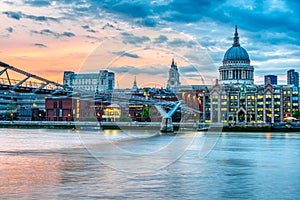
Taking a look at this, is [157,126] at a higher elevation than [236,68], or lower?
lower

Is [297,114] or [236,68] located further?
[236,68]

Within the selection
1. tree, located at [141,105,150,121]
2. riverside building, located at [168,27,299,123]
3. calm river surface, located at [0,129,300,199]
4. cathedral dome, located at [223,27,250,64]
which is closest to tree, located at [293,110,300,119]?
riverside building, located at [168,27,299,123]

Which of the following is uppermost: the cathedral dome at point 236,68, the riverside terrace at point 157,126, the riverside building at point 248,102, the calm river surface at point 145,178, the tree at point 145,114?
the cathedral dome at point 236,68

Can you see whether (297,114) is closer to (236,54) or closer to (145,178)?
(236,54)

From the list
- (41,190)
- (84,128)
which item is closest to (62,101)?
(84,128)

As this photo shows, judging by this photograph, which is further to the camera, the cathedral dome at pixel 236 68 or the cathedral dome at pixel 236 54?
the cathedral dome at pixel 236 54

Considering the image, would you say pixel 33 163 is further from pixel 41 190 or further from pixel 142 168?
pixel 41 190

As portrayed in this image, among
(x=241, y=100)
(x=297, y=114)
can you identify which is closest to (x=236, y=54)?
(x=241, y=100)

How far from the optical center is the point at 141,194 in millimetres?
A: 14758

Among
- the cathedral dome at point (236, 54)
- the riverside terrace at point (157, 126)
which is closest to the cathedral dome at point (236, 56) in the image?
the cathedral dome at point (236, 54)

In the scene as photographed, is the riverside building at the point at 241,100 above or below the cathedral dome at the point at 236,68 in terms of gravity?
below

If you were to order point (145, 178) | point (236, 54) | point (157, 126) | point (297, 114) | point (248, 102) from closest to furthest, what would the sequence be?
point (145, 178)
point (157, 126)
point (297, 114)
point (248, 102)
point (236, 54)

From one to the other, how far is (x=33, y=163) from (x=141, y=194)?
916cm

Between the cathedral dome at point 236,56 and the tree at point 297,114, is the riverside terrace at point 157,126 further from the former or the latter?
the cathedral dome at point 236,56
